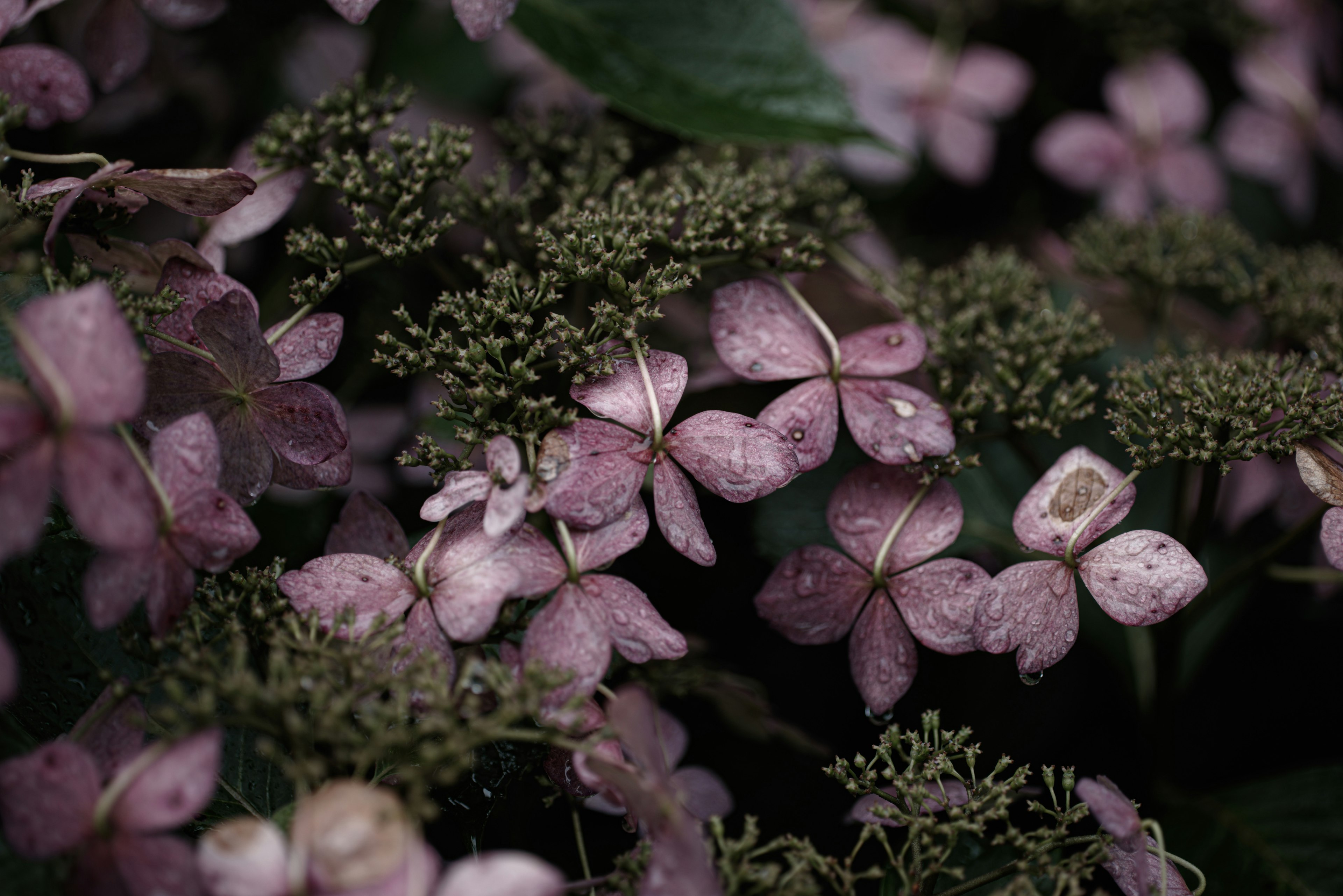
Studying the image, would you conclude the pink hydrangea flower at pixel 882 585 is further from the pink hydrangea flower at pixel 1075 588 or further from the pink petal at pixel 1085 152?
the pink petal at pixel 1085 152

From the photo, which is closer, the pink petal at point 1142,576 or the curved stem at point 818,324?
the pink petal at point 1142,576

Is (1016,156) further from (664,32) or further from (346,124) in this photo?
(346,124)

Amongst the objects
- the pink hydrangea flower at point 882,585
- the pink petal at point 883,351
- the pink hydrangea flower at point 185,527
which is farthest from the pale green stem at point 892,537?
the pink hydrangea flower at point 185,527

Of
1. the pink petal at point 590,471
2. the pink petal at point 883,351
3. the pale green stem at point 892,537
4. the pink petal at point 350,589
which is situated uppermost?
the pink petal at point 883,351

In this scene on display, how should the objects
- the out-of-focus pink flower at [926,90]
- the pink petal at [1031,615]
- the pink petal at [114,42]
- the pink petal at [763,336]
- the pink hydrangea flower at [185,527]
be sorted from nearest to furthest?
the pink hydrangea flower at [185,527] < the pink petal at [1031,615] < the pink petal at [763,336] < the pink petal at [114,42] < the out-of-focus pink flower at [926,90]

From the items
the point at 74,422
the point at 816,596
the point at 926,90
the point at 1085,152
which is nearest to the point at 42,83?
the point at 74,422

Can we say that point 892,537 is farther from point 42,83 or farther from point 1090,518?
point 42,83

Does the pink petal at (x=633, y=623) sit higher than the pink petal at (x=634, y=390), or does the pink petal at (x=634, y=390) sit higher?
the pink petal at (x=634, y=390)
